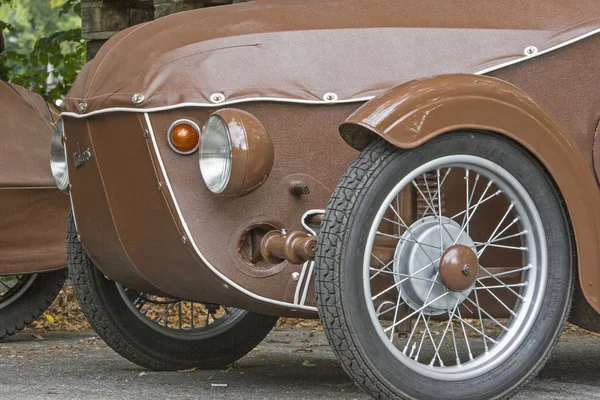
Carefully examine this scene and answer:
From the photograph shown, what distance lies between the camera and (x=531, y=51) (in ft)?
13.6

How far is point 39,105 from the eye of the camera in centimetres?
656

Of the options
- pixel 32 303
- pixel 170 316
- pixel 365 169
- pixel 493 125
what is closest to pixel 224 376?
pixel 170 316

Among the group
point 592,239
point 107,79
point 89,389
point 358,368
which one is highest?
point 107,79

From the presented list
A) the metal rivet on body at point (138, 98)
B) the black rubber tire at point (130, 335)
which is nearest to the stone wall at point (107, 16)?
the black rubber tire at point (130, 335)

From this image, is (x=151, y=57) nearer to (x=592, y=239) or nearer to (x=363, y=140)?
(x=363, y=140)

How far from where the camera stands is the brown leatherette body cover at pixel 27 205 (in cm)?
601

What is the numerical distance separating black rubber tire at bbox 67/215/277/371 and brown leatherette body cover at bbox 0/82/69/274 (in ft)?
4.42

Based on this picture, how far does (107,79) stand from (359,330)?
1.22m

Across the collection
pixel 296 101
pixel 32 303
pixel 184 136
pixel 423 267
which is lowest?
pixel 32 303

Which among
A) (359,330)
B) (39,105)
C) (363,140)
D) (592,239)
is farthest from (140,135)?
(39,105)

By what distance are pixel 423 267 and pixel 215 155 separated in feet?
2.36

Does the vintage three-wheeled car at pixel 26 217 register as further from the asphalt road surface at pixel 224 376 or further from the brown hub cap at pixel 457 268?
the brown hub cap at pixel 457 268

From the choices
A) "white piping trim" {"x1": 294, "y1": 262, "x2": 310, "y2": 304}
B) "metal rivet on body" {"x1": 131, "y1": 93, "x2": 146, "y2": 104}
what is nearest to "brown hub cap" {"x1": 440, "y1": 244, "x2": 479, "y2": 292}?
"white piping trim" {"x1": 294, "y1": 262, "x2": 310, "y2": 304}

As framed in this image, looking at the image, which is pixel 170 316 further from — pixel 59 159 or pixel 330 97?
pixel 330 97
